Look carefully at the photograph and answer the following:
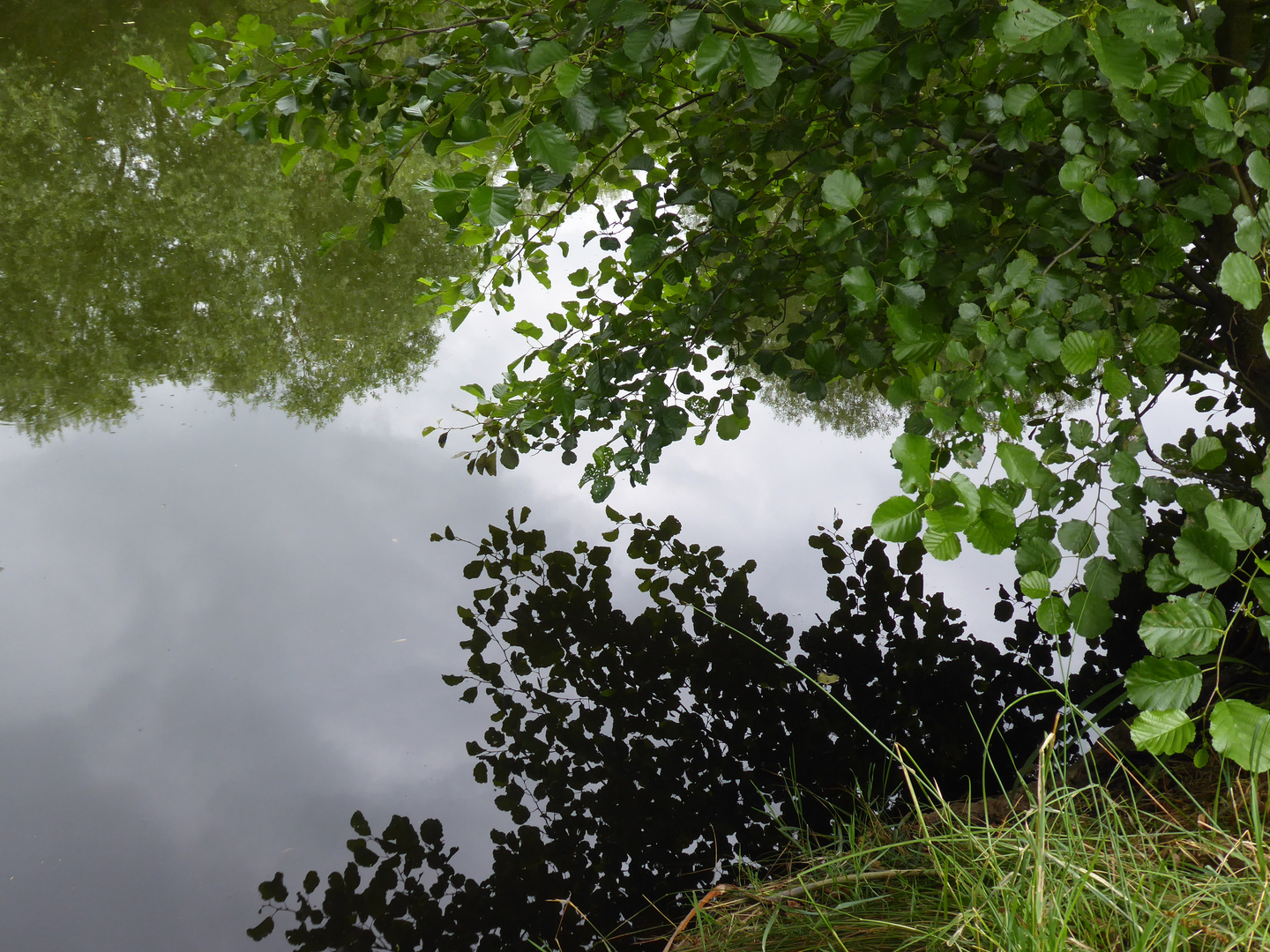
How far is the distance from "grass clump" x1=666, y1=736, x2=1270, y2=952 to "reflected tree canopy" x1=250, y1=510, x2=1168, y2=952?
288 millimetres

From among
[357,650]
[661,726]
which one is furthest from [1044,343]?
[357,650]

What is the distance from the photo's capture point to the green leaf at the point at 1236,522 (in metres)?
1.04

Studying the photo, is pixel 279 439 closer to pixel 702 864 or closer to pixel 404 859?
pixel 404 859

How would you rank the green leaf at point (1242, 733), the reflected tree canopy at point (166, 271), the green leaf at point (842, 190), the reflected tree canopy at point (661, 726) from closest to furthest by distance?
1. the green leaf at point (1242, 733)
2. the green leaf at point (842, 190)
3. the reflected tree canopy at point (661, 726)
4. the reflected tree canopy at point (166, 271)

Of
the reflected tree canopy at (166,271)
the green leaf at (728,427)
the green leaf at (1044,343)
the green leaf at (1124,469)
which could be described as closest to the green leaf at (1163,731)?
the green leaf at (1124,469)

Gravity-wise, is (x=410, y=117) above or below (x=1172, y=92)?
above

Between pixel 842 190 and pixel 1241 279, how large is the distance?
62cm

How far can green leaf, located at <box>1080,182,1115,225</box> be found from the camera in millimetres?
1302

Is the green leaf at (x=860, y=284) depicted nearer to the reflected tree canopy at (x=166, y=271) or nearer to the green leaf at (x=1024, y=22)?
the green leaf at (x=1024, y=22)

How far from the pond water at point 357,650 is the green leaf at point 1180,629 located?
1.33 m

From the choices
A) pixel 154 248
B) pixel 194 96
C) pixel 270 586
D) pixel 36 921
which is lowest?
pixel 36 921

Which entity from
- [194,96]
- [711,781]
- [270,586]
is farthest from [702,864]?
[194,96]

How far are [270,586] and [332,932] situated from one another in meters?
1.29

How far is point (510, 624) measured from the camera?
2719 mm
